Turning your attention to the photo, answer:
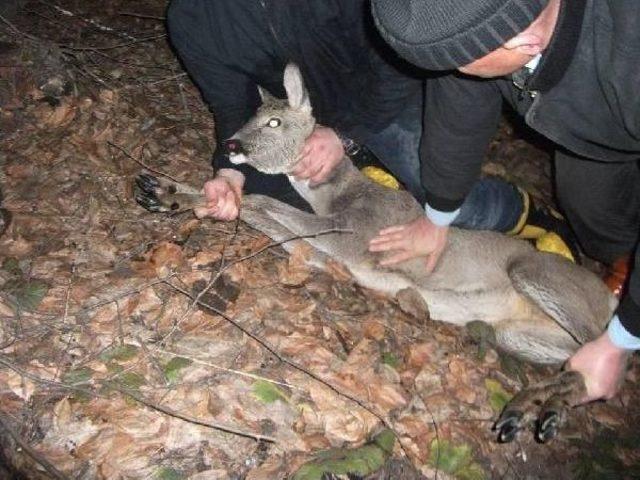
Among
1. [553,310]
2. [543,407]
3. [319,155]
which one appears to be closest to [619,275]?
[553,310]

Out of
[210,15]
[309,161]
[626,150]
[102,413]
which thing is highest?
[626,150]

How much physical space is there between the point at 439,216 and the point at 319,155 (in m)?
1.33

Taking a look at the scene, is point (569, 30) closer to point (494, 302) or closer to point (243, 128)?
point (243, 128)

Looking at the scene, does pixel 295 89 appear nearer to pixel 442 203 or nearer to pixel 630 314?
pixel 442 203

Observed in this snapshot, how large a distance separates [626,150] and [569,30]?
1045 mm

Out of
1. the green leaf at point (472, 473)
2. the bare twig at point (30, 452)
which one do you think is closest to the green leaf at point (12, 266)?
the bare twig at point (30, 452)

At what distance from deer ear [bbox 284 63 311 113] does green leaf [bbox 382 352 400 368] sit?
2284 millimetres

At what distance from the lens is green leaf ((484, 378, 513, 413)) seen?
4.62m

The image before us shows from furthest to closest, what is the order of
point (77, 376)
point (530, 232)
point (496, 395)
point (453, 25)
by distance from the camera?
point (530, 232) → point (496, 395) → point (77, 376) → point (453, 25)

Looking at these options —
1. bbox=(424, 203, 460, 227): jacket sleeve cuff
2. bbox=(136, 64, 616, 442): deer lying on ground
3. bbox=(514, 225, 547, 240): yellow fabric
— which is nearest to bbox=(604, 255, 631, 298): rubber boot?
bbox=(136, 64, 616, 442): deer lying on ground

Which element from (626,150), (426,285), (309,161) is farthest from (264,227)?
(626,150)

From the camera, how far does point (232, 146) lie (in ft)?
15.0

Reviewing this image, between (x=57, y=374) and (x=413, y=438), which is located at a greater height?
(x=57, y=374)

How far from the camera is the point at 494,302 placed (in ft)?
17.6
